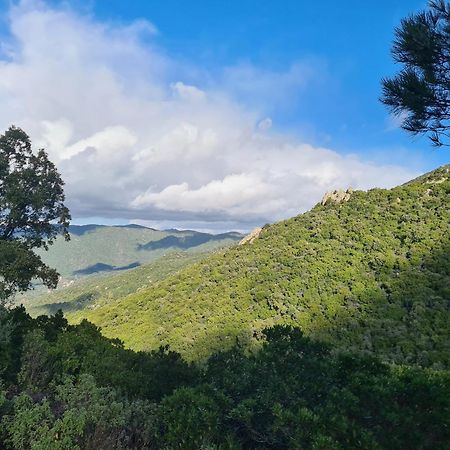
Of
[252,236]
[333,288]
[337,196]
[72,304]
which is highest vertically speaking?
[337,196]

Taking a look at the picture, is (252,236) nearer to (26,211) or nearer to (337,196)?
(337,196)

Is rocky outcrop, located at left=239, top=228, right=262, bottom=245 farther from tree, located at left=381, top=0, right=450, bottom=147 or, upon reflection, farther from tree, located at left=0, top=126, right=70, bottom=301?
tree, located at left=381, top=0, right=450, bottom=147

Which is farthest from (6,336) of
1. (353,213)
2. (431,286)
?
(353,213)

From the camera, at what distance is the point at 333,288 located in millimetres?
45969

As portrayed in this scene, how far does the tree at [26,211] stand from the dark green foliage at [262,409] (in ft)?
32.3

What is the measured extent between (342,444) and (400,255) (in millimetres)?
45493

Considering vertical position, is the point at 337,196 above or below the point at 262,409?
above

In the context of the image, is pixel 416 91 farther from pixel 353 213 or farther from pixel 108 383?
pixel 353 213

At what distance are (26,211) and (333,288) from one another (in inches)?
1428

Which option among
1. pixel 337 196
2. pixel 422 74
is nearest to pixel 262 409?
pixel 422 74

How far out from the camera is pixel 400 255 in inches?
1801

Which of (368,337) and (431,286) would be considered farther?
(431,286)

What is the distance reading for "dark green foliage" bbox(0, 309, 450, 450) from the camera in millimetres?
5031

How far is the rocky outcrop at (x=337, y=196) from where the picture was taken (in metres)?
67.2
